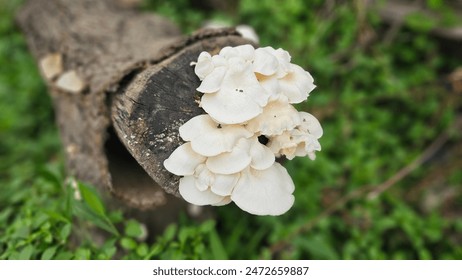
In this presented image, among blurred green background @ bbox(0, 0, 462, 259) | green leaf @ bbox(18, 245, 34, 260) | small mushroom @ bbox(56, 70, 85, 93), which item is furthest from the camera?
blurred green background @ bbox(0, 0, 462, 259)

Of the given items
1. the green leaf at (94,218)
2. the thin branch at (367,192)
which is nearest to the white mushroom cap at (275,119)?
the green leaf at (94,218)

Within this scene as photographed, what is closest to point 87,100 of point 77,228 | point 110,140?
point 110,140

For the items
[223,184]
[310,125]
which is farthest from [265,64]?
[223,184]

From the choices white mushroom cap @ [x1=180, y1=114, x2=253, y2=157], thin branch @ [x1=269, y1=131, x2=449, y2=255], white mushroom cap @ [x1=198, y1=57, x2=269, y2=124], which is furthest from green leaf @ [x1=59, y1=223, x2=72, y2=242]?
thin branch @ [x1=269, y1=131, x2=449, y2=255]

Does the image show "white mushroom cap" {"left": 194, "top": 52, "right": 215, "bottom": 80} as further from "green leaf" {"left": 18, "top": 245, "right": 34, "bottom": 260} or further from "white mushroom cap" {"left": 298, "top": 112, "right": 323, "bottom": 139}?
"green leaf" {"left": 18, "top": 245, "right": 34, "bottom": 260}

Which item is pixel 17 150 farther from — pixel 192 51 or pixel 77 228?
pixel 192 51

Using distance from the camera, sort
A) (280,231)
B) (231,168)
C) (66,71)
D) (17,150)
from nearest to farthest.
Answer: (231,168) < (66,71) < (280,231) < (17,150)

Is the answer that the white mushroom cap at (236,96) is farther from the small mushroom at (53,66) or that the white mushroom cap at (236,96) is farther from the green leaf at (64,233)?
the small mushroom at (53,66)
